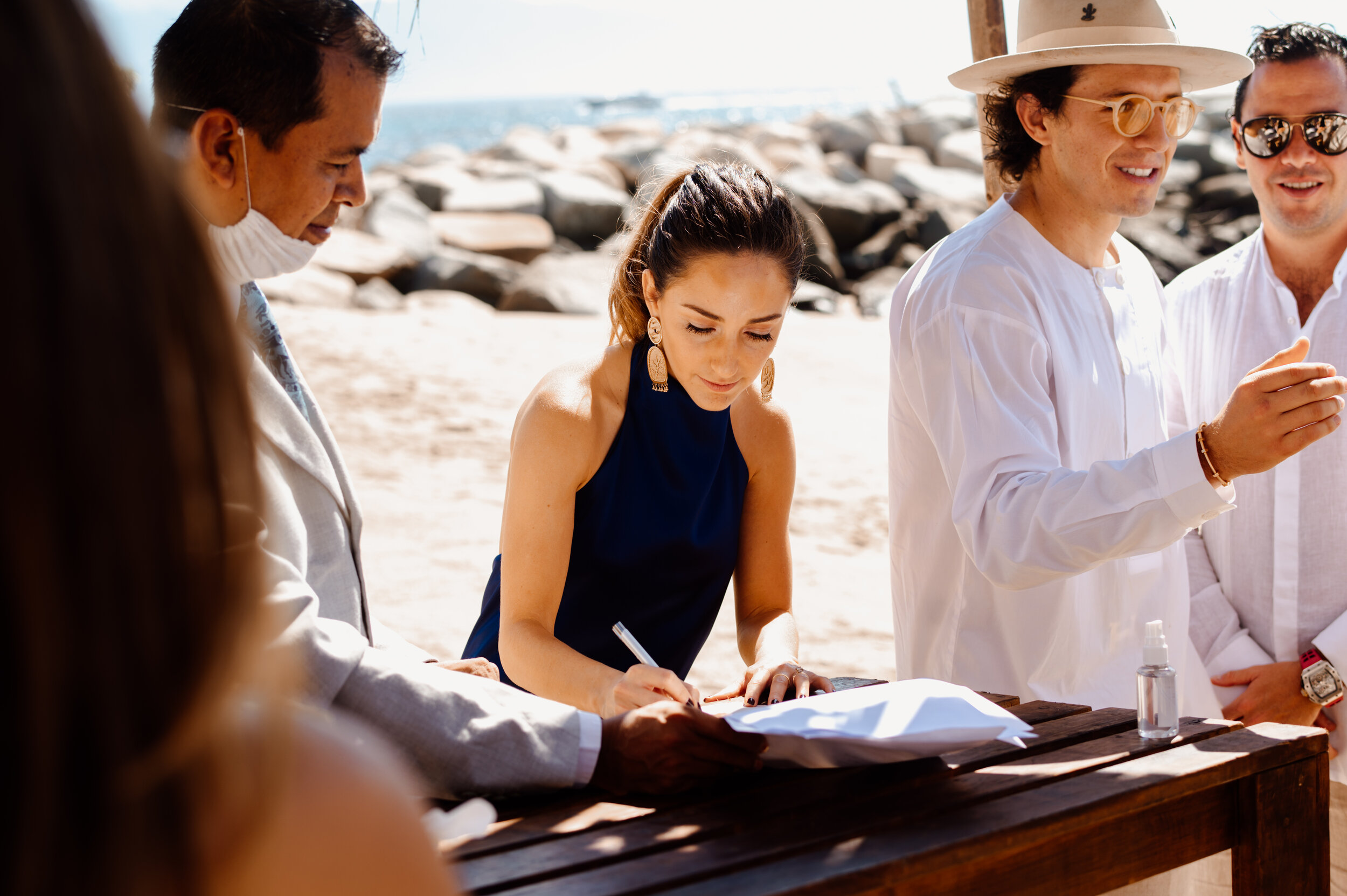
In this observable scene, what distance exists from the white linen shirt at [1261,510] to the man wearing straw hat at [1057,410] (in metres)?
0.19

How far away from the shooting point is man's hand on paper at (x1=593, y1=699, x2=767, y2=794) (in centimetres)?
153

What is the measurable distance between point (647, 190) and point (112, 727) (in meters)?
2.38

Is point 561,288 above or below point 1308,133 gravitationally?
below

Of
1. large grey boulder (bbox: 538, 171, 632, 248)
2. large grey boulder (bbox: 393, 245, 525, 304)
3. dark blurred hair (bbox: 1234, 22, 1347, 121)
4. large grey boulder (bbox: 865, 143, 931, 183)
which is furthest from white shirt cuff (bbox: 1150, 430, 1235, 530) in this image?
large grey boulder (bbox: 865, 143, 931, 183)

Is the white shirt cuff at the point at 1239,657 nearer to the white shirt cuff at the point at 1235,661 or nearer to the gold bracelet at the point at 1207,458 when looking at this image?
the white shirt cuff at the point at 1235,661

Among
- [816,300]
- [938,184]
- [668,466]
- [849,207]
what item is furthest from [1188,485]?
[938,184]

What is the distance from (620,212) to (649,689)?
17.0 meters

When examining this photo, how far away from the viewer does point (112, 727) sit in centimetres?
58

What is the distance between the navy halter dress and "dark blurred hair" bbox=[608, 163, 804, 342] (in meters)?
0.19

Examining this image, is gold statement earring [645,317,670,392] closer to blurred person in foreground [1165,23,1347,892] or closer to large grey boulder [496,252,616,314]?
blurred person in foreground [1165,23,1347,892]

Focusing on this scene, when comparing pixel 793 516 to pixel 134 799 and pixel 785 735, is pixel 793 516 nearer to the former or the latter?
pixel 785 735

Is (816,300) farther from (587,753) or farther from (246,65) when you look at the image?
(587,753)

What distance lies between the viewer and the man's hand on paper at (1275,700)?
268cm

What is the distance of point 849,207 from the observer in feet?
63.7
